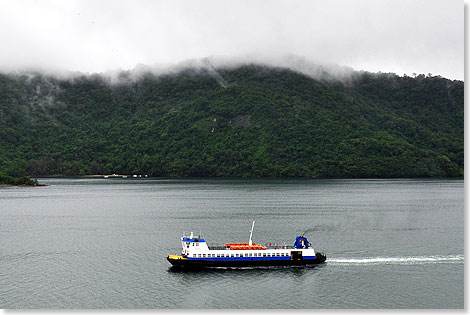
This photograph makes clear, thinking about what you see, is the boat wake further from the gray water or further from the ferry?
the ferry

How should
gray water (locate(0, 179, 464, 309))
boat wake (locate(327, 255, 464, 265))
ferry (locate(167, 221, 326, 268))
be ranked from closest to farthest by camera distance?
gray water (locate(0, 179, 464, 309)), ferry (locate(167, 221, 326, 268)), boat wake (locate(327, 255, 464, 265))

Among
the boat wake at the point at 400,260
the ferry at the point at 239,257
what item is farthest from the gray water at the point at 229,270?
the ferry at the point at 239,257

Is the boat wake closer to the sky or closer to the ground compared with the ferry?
closer to the ground

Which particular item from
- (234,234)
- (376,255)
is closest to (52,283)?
(234,234)

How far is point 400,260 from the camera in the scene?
2980 inches

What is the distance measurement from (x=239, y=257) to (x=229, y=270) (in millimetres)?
2386

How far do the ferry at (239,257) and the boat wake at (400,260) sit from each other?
3.77 meters

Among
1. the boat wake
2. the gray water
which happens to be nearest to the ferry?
the gray water

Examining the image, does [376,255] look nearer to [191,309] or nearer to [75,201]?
[191,309]

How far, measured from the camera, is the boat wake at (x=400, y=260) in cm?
7412

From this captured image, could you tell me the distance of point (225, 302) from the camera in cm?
5709

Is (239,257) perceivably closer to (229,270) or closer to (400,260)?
(229,270)

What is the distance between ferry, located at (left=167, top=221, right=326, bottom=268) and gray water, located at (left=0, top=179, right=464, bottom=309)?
168 cm

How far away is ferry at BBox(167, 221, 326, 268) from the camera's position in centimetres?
7125
